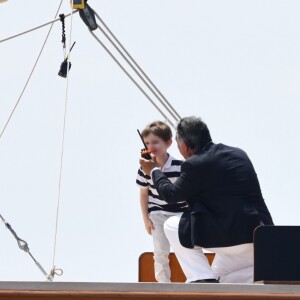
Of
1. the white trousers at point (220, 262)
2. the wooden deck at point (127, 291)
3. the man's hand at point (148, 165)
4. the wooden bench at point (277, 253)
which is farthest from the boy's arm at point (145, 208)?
the wooden deck at point (127, 291)

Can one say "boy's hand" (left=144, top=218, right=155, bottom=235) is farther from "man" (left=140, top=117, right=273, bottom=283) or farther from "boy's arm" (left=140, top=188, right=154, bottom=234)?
"man" (left=140, top=117, right=273, bottom=283)

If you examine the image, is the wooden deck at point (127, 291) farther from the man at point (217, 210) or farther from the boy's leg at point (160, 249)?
the boy's leg at point (160, 249)

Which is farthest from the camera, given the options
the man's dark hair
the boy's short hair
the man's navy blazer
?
the boy's short hair

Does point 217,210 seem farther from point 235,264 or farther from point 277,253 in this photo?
point 277,253

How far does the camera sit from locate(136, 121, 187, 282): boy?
366 inches

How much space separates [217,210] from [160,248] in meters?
1.44

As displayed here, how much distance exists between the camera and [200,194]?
26.6ft

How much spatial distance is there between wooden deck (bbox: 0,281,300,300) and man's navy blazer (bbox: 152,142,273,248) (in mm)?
627

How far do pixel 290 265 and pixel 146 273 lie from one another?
89.5 inches

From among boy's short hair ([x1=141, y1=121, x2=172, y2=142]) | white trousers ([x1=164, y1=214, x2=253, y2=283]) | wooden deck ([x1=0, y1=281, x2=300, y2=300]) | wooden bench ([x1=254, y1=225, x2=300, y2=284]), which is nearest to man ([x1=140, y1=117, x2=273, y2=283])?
white trousers ([x1=164, y1=214, x2=253, y2=283])

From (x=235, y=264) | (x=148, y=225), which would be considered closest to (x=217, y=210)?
(x=235, y=264)

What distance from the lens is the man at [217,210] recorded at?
796 centimetres

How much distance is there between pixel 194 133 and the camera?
8250 millimetres

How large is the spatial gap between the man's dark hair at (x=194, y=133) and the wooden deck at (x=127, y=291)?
1164 mm
